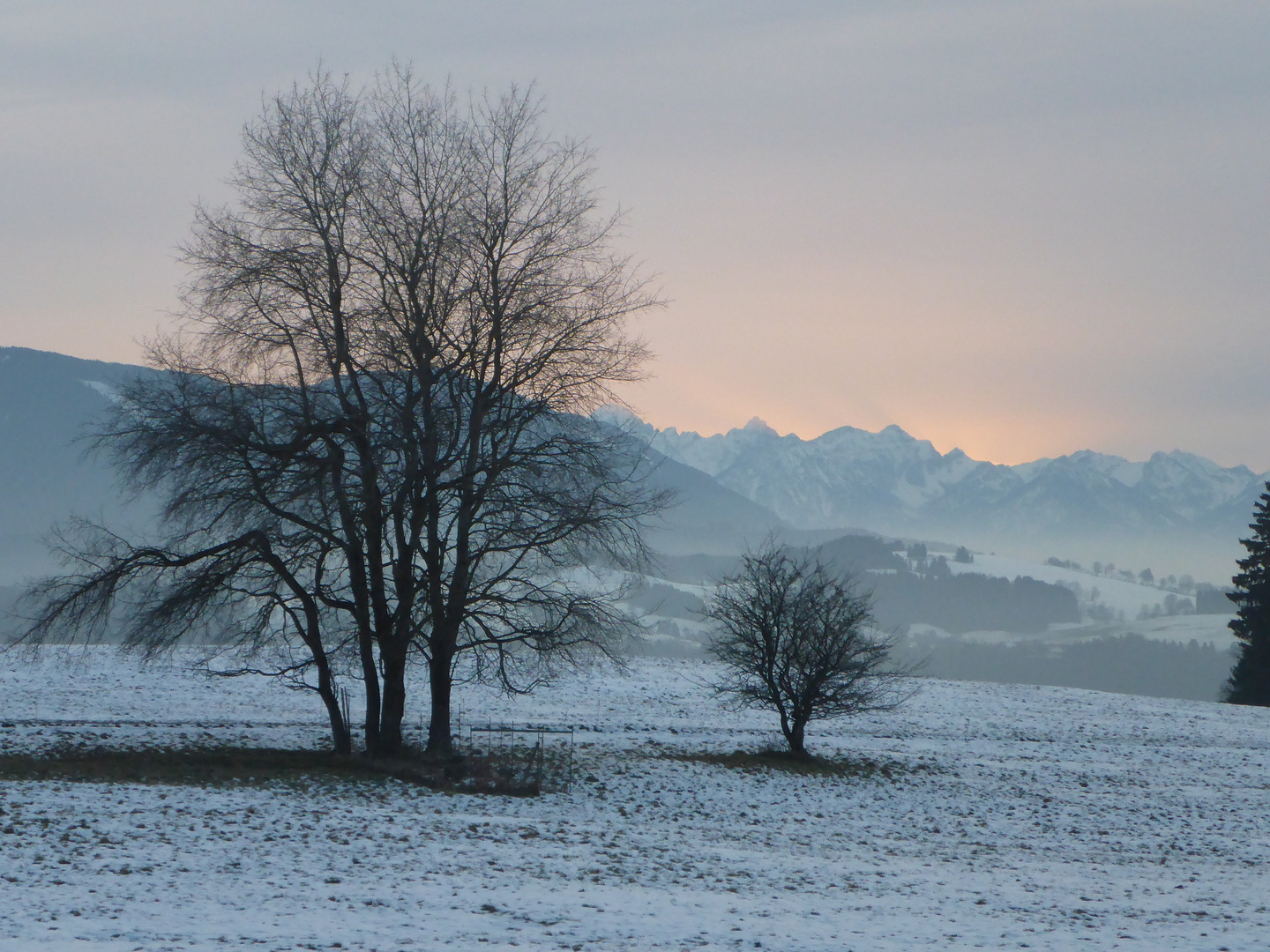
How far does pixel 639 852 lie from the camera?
1875 centimetres

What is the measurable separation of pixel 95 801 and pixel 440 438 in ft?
30.4

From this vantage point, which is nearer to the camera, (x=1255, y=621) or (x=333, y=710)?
(x=333, y=710)

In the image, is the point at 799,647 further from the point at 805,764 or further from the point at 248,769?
the point at 248,769

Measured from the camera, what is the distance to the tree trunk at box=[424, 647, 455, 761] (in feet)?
80.5

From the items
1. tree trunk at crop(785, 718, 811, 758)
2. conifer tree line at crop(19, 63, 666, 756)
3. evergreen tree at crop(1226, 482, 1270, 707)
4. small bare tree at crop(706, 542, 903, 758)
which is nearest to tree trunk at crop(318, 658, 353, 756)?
conifer tree line at crop(19, 63, 666, 756)

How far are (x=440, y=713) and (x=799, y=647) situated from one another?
1174cm

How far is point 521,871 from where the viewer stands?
1645cm

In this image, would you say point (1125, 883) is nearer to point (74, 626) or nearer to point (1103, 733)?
point (74, 626)

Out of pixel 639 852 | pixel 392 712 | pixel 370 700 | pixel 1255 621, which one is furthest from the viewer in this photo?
pixel 1255 621

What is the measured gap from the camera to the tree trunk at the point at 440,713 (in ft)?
80.5

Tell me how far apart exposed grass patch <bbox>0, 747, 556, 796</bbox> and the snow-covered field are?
980 mm

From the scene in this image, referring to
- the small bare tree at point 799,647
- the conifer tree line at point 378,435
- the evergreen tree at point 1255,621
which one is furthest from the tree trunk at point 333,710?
the evergreen tree at point 1255,621

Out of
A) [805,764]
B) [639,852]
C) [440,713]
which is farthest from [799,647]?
[639,852]

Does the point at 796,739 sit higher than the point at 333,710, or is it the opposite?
the point at 333,710
